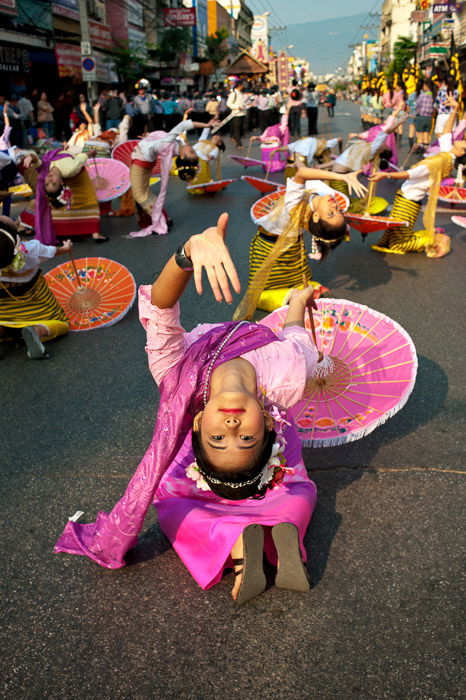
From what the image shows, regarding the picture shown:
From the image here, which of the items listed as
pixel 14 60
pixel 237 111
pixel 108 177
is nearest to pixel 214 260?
pixel 108 177

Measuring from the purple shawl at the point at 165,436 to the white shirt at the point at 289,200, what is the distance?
2426 mm

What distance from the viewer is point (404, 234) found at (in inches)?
271

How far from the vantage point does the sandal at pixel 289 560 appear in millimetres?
2271

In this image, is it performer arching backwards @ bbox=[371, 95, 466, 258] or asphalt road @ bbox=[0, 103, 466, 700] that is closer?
asphalt road @ bbox=[0, 103, 466, 700]

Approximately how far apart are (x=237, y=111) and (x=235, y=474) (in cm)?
1568

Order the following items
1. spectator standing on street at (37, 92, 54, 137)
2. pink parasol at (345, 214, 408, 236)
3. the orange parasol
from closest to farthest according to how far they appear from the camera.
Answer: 1. the orange parasol
2. pink parasol at (345, 214, 408, 236)
3. spectator standing on street at (37, 92, 54, 137)

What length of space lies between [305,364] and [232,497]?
0.67 meters

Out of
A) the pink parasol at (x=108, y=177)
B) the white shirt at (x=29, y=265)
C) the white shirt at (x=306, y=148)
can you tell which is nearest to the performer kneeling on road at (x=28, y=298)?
the white shirt at (x=29, y=265)

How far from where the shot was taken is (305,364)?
2.53 meters

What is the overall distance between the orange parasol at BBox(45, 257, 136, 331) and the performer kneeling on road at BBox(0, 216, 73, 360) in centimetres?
30

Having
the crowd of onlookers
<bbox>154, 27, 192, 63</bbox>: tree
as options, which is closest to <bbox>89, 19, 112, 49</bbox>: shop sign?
the crowd of onlookers

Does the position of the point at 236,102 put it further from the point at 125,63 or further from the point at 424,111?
the point at 125,63

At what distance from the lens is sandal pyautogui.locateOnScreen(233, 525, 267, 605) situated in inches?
88.4

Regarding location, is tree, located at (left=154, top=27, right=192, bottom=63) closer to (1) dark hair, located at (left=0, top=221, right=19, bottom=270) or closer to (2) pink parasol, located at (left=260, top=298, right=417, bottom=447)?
(1) dark hair, located at (left=0, top=221, right=19, bottom=270)
